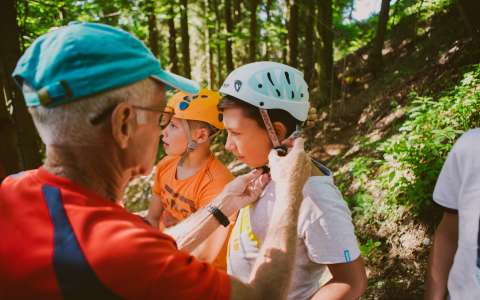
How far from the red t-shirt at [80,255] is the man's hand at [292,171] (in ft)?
2.32

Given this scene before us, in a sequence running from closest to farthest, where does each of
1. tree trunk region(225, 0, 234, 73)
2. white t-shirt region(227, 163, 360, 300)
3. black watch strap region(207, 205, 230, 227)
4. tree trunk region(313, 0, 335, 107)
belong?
1. white t-shirt region(227, 163, 360, 300)
2. black watch strap region(207, 205, 230, 227)
3. tree trunk region(313, 0, 335, 107)
4. tree trunk region(225, 0, 234, 73)

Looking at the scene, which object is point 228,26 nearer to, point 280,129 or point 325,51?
point 325,51

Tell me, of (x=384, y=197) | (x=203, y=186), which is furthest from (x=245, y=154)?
(x=384, y=197)

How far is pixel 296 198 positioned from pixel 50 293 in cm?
117

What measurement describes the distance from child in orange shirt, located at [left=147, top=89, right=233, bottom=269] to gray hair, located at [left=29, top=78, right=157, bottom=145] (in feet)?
6.63

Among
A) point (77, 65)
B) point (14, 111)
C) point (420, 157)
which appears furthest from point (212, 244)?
point (14, 111)

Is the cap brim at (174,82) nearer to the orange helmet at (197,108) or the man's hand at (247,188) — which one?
Answer: the man's hand at (247,188)

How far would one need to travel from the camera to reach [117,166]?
1.61m

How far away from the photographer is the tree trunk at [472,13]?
5.67 meters

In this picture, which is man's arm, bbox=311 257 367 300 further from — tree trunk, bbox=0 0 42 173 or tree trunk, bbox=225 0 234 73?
tree trunk, bbox=225 0 234 73

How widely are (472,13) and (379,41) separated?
16.0ft

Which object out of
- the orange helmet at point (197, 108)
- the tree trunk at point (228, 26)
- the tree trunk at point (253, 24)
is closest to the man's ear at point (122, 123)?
the orange helmet at point (197, 108)

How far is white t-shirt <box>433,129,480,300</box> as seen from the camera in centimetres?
194

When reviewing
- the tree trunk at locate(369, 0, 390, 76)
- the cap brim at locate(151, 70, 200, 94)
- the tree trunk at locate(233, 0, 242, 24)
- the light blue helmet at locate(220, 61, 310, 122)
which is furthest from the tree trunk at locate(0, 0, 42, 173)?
the tree trunk at locate(233, 0, 242, 24)
